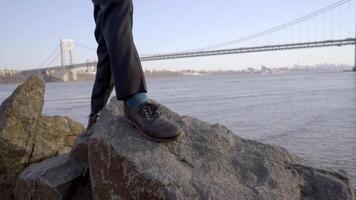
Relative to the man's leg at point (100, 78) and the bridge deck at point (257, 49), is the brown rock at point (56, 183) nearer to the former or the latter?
the man's leg at point (100, 78)

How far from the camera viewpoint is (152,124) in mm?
2309

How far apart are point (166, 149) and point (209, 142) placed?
297mm

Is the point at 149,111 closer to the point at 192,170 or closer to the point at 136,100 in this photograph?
the point at 136,100

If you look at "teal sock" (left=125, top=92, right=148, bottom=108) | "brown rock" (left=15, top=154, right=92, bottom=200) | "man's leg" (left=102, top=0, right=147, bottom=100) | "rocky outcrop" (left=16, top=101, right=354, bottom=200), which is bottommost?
"brown rock" (left=15, top=154, right=92, bottom=200)

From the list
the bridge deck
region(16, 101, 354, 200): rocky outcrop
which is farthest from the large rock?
the bridge deck

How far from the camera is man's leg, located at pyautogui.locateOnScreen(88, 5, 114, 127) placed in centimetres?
270

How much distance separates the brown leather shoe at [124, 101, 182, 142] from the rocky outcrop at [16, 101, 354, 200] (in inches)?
1.7

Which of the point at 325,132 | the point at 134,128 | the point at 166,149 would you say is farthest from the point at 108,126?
the point at 325,132

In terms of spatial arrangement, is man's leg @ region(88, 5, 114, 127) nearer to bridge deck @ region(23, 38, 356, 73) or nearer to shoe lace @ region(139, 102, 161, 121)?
shoe lace @ region(139, 102, 161, 121)

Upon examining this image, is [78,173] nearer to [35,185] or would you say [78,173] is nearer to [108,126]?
[35,185]

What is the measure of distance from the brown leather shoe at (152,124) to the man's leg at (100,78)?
46cm

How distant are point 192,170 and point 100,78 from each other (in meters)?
0.97

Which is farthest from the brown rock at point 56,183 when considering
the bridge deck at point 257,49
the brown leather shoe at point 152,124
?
the bridge deck at point 257,49

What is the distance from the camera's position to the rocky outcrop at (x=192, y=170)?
208 centimetres
